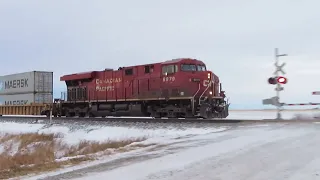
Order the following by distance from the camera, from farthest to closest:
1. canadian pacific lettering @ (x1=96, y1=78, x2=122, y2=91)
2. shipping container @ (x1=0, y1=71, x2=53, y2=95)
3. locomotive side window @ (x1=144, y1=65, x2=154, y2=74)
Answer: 1. shipping container @ (x1=0, y1=71, x2=53, y2=95)
2. canadian pacific lettering @ (x1=96, y1=78, x2=122, y2=91)
3. locomotive side window @ (x1=144, y1=65, x2=154, y2=74)

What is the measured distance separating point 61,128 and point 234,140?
1241 cm

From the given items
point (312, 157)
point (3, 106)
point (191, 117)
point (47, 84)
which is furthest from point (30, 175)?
point (3, 106)

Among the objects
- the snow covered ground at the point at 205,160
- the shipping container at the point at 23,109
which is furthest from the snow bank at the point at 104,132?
the shipping container at the point at 23,109

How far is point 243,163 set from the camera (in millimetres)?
7055

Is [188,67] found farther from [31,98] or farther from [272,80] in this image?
[31,98]

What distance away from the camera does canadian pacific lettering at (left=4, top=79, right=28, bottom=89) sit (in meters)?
31.5

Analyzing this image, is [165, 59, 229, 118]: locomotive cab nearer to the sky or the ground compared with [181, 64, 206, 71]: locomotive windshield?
nearer to the ground

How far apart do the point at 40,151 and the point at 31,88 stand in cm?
1848

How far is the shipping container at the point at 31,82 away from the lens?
3061 cm

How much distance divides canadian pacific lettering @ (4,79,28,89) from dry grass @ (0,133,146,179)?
11.4 m

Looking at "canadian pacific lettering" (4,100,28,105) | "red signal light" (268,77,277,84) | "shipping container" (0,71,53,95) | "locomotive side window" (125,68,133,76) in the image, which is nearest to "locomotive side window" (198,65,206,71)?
"red signal light" (268,77,277,84)

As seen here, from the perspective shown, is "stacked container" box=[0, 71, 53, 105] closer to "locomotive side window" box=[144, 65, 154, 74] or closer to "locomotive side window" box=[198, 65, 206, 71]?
"locomotive side window" box=[144, 65, 154, 74]

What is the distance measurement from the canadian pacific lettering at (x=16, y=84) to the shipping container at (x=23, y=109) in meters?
1.92

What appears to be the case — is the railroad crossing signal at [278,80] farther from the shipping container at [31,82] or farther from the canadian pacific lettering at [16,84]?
the canadian pacific lettering at [16,84]
